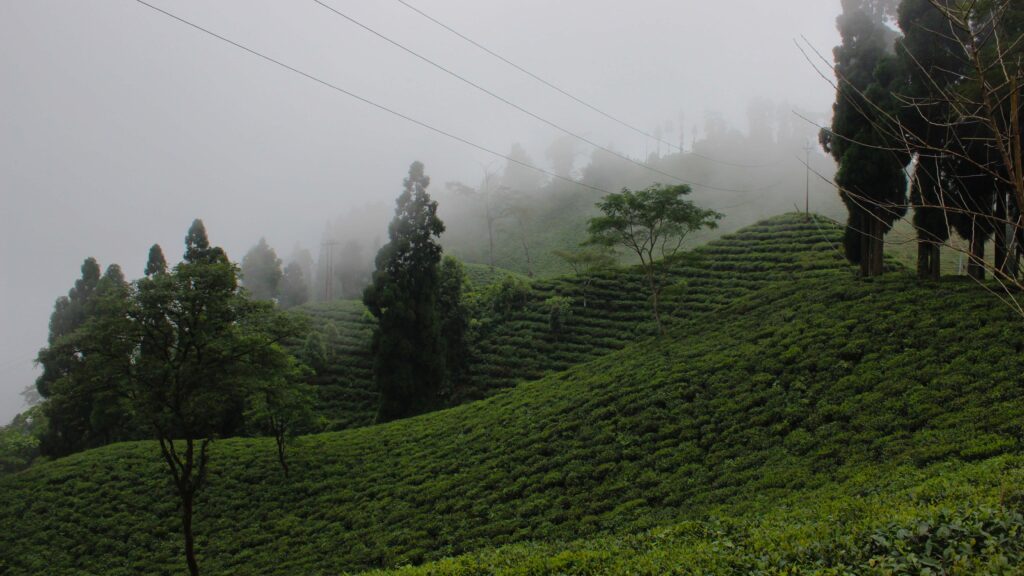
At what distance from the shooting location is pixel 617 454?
46.2 feet

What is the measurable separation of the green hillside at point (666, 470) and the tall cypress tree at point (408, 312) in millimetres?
5756

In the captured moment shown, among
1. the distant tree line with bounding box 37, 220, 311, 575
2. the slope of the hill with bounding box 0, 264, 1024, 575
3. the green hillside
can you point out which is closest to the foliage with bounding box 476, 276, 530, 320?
the green hillside

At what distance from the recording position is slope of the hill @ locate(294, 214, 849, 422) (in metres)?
33.3

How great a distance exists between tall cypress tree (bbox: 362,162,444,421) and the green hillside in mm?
5756

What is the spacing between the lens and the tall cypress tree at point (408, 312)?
1146 inches

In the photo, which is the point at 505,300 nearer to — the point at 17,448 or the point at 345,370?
the point at 345,370

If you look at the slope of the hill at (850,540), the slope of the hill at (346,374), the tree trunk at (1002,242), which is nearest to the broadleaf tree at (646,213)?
the slope of the hill at (346,374)

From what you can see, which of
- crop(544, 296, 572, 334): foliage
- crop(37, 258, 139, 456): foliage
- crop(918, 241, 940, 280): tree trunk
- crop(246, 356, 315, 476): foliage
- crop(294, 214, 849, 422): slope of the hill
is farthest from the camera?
crop(544, 296, 572, 334): foliage

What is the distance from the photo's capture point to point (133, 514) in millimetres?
17922

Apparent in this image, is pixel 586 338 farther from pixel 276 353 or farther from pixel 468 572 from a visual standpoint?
pixel 468 572

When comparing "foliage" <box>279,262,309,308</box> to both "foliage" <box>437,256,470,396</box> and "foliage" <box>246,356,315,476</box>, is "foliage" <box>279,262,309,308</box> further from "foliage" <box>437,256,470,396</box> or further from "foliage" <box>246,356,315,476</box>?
"foliage" <box>246,356,315,476</box>

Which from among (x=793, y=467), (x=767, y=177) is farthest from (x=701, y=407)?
(x=767, y=177)

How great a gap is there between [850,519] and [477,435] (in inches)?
536

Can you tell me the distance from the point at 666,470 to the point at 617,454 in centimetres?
158
